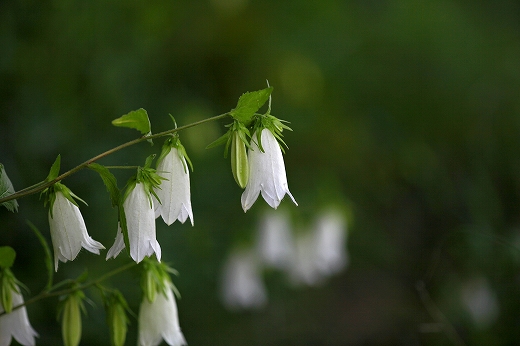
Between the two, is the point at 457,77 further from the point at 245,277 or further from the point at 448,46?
the point at 245,277

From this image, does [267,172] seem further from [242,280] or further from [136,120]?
[242,280]

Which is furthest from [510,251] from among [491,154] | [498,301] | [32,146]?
[32,146]

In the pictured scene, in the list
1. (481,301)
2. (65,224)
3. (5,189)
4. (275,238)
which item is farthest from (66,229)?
(481,301)

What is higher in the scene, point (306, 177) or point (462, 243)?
point (306, 177)

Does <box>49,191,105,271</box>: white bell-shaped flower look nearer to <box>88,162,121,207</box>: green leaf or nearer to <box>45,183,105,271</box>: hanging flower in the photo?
<box>45,183,105,271</box>: hanging flower

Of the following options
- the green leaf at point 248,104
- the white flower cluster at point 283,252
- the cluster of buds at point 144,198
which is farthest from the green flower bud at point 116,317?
the white flower cluster at point 283,252

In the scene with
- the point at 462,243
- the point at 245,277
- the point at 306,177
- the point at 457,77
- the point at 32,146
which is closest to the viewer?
the point at 32,146
